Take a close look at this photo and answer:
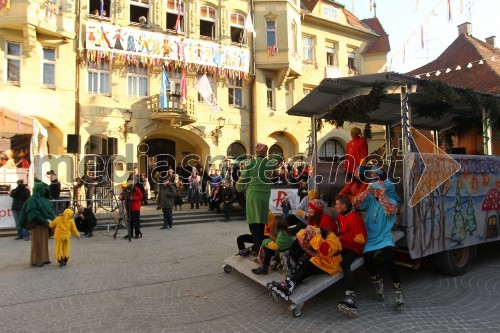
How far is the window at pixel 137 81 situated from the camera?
19.5 m

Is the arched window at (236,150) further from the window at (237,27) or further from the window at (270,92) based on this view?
the window at (237,27)

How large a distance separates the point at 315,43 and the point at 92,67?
46.7 ft

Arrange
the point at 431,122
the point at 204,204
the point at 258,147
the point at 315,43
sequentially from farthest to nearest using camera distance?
the point at 315,43
the point at 204,204
the point at 431,122
the point at 258,147

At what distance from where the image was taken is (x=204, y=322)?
14.8 feet

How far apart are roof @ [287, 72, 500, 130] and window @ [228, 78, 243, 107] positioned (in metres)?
14.0

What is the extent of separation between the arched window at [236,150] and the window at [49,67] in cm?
961

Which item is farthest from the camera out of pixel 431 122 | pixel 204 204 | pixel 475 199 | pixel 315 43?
pixel 315 43

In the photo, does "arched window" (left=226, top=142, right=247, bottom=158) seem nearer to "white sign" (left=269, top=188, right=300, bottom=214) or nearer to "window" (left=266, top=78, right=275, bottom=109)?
"window" (left=266, top=78, right=275, bottom=109)

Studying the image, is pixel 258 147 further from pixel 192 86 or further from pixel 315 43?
pixel 315 43

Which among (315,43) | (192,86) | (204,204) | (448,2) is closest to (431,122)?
(448,2)

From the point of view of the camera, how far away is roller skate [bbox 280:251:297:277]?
4.95 meters

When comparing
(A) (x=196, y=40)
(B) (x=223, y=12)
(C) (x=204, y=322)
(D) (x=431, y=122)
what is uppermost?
(B) (x=223, y=12)

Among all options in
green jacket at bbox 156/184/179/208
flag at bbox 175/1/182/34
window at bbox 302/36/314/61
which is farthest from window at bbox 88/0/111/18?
window at bbox 302/36/314/61

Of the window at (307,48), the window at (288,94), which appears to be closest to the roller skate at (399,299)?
the window at (288,94)
